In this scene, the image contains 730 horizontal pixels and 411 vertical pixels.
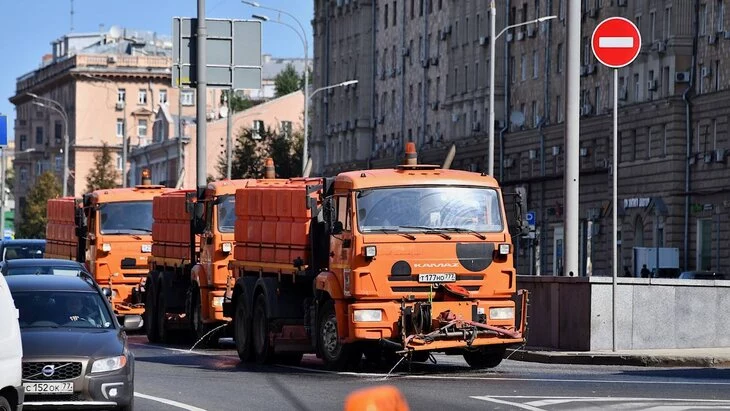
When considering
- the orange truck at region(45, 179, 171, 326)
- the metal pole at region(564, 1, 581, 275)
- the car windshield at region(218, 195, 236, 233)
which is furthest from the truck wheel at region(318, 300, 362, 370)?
the orange truck at region(45, 179, 171, 326)

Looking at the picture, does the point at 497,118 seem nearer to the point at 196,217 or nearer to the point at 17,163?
the point at 196,217

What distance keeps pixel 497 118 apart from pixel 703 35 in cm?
2148

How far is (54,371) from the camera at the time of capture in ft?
54.9

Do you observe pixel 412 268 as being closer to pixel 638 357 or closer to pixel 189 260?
pixel 638 357

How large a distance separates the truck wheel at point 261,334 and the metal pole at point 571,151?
210 inches

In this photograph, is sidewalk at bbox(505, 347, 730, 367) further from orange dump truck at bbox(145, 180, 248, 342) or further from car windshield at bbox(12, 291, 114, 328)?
car windshield at bbox(12, 291, 114, 328)

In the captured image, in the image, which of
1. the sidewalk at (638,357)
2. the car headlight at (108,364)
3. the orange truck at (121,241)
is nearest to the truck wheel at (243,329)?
the sidewalk at (638,357)

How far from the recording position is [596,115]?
77.2 m

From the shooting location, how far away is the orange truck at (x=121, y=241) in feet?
126

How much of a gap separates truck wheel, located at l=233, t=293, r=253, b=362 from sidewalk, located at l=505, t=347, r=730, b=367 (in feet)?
12.6

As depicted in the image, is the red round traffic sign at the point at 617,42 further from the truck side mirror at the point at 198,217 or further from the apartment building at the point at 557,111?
the apartment building at the point at 557,111

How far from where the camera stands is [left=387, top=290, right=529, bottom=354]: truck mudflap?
22750mm

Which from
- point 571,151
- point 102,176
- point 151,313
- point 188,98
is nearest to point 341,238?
point 571,151

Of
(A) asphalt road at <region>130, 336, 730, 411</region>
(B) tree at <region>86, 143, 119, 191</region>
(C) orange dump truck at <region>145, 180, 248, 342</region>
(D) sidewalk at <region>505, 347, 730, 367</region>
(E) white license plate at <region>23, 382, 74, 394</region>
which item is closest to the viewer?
(E) white license plate at <region>23, 382, 74, 394</region>
